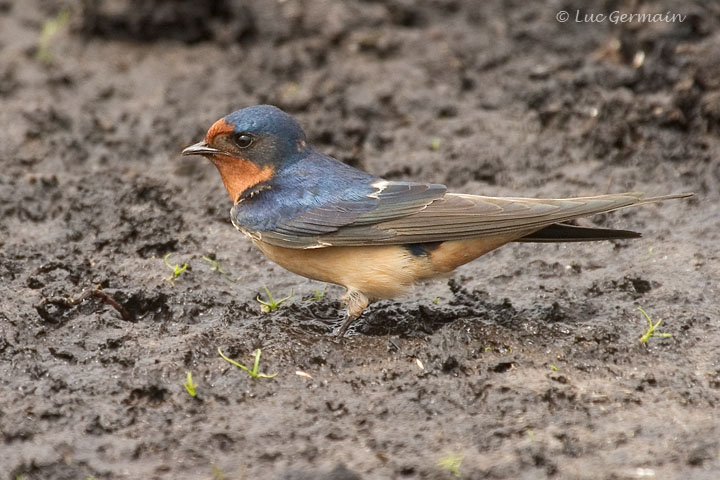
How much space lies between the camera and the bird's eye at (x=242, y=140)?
574 centimetres

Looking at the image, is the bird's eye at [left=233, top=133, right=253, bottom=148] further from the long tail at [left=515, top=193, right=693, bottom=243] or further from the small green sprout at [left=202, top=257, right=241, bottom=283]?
the long tail at [left=515, top=193, right=693, bottom=243]

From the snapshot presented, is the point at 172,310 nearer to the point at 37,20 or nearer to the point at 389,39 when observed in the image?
the point at 389,39

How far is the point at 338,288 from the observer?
623cm

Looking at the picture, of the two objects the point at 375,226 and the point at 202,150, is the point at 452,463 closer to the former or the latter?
the point at 375,226

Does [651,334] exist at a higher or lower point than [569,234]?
lower

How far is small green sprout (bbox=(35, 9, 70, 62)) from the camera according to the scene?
9.07 m

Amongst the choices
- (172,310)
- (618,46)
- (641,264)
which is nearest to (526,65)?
(618,46)

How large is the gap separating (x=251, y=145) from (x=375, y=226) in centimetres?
87

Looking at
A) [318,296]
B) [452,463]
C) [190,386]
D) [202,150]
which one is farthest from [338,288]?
[452,463]

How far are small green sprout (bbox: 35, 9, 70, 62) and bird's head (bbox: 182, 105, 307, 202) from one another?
390 centimetres

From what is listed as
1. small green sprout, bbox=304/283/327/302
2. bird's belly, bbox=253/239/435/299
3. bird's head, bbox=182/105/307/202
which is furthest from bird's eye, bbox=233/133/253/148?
small green sprout, bbox=304/283/327/302

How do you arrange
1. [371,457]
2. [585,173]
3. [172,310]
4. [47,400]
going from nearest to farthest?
[371,457] < [47,400] < [172,310] < [585,173]

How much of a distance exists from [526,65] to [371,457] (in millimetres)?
5215

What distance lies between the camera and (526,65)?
8.71 metres
